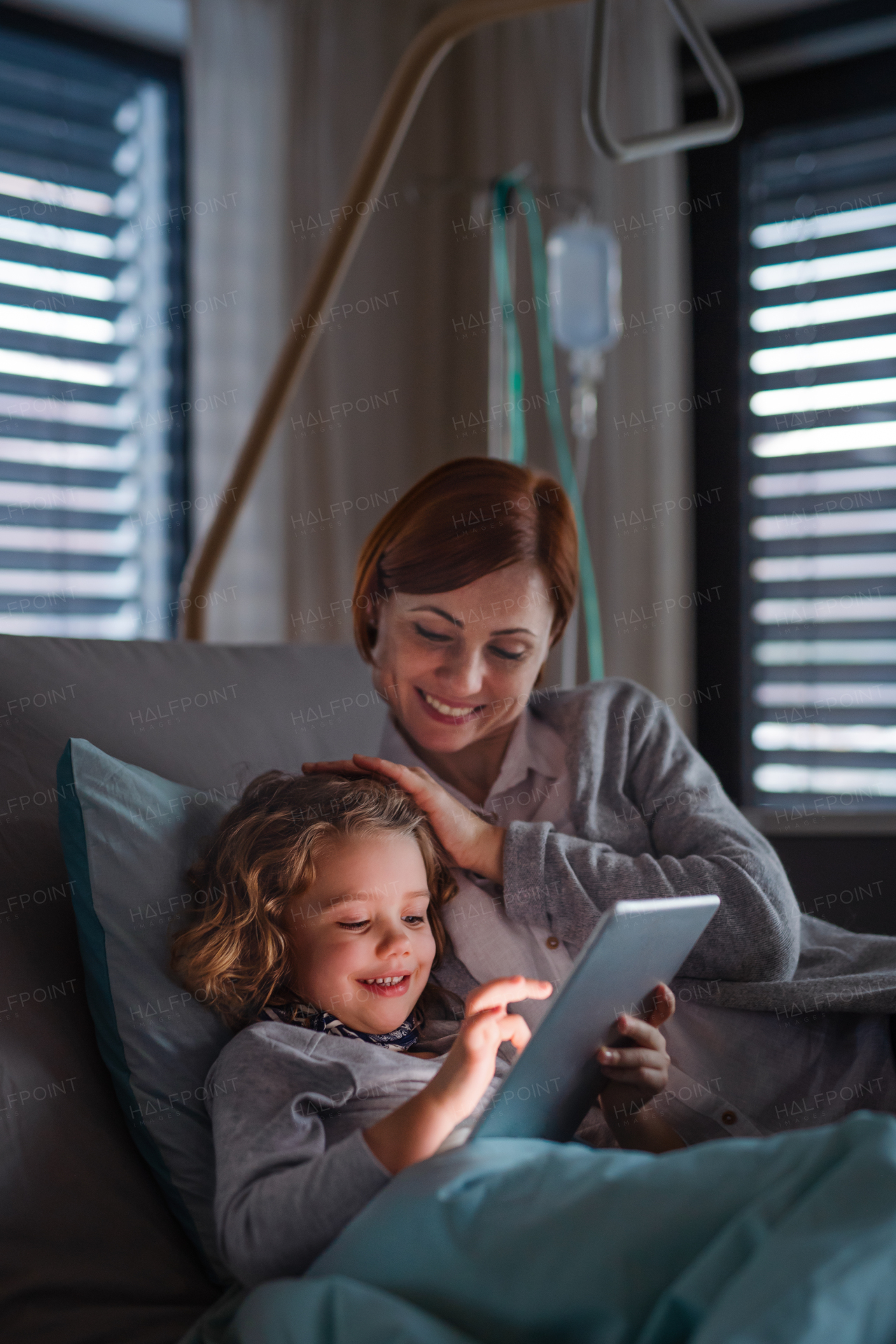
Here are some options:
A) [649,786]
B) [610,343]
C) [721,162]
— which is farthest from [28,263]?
[649,786]

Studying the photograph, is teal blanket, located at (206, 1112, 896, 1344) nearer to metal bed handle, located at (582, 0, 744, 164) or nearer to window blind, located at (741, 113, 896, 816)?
metal bed handle, located at (582, 0, 744, 164)

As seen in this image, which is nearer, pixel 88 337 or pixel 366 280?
pixel 88 337

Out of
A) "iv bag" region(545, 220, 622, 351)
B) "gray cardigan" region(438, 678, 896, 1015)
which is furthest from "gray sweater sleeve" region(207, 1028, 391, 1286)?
"iv bag" region(545, 220, 622, 351)

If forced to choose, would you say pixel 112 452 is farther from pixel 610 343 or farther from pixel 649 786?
pixel 649 786

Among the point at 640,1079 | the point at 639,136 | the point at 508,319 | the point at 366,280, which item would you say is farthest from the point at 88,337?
the point at 640,1079

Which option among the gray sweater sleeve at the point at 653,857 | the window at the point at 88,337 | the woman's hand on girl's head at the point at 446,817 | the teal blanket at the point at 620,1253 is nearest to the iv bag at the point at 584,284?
the window at the point at 88,337

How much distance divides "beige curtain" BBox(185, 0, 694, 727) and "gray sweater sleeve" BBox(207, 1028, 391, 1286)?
5.83 feet

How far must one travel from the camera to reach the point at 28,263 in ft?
8.19

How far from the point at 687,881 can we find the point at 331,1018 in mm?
313

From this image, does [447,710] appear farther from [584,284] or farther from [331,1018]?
[584,284]

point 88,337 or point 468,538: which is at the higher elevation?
point 88,337

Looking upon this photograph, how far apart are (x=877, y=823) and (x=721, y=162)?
1.97 metres

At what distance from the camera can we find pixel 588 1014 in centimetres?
79

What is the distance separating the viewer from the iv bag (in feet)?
7.31
